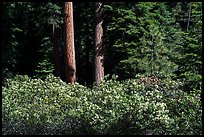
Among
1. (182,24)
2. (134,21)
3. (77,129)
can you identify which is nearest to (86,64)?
(182,24)

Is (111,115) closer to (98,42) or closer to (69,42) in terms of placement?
(69,42)

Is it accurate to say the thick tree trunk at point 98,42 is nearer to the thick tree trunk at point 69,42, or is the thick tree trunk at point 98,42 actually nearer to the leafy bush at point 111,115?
the thick tree trunk at point 69,42

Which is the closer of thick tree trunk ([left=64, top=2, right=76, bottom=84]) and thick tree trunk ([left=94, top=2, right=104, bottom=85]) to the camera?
thick tree trunk ([left=64, top=2, right=76, bottom=84])

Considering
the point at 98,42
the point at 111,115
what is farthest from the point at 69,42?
the point at 111,115

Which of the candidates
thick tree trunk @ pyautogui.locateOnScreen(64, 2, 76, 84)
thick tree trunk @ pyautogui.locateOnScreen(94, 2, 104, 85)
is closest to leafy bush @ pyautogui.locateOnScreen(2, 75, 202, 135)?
thick tree trunk @ pyautogui.locateOnScreen(64, 2, 76, 84)

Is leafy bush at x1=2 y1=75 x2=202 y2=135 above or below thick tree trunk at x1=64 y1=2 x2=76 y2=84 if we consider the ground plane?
below

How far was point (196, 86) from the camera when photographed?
7746 millimetres

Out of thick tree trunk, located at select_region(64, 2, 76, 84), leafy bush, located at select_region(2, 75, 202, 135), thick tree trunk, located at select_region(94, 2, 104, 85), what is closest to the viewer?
leafy bush, located at select_region(2, 75, 202, 135)

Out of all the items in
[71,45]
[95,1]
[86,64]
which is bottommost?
→ [86,64]

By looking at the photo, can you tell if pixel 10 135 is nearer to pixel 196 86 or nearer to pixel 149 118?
pixel 149 118

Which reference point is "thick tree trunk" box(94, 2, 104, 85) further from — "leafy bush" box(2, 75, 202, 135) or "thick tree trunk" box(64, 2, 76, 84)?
"leafy bush" box(2, 75, 202, 135)

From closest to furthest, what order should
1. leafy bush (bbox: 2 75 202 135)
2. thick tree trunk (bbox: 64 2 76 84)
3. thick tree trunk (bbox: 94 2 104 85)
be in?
leafy bush (bbox: 2 75 202 135)
thick tree trunk (bbox: 64 2 76 84)
thick tree trunk (bbox: 94 2 104 85)

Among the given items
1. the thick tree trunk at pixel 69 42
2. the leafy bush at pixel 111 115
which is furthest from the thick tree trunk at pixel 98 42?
the leafy bush at pixel 111 115

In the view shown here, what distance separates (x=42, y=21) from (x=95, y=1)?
23.2ft
